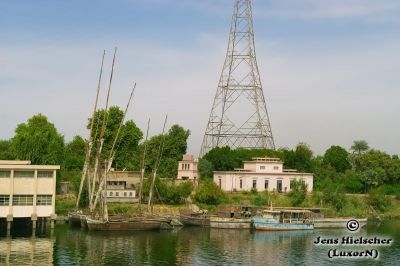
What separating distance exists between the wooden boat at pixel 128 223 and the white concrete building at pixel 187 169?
23974mm

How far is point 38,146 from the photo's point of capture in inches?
3273

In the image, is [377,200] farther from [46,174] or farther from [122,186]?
[46,174]

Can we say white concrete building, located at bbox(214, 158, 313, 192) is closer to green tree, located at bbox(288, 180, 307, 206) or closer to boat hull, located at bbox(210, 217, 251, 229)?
green tree, located at bbox(288, 180, 307, 206)

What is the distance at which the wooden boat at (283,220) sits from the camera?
240ft

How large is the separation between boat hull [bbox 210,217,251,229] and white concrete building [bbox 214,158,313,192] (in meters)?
18.0

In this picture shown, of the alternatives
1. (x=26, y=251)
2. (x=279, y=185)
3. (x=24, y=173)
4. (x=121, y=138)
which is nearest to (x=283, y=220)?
(x=279, y=185)

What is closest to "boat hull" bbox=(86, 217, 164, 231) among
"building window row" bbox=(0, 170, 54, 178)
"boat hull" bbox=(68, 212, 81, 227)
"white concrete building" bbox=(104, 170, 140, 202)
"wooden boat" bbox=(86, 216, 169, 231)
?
"wooden boat" bbox=(86, 216, 169, 231)

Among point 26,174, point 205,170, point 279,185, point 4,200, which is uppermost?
point 205,170

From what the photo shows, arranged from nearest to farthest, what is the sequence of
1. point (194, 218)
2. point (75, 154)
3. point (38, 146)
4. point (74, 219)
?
1. point (74, 219)
2. point (194, 218)
3. point (38, 146)
4. point (75, 154)

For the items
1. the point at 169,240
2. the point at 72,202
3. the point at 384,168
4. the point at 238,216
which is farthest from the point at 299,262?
the point at 384,168

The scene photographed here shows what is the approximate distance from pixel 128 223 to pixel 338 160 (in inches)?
2368

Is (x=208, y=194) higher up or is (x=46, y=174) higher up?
(x=46, y=174)

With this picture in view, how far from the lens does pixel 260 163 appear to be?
92.8m

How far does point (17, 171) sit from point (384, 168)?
64326mm
